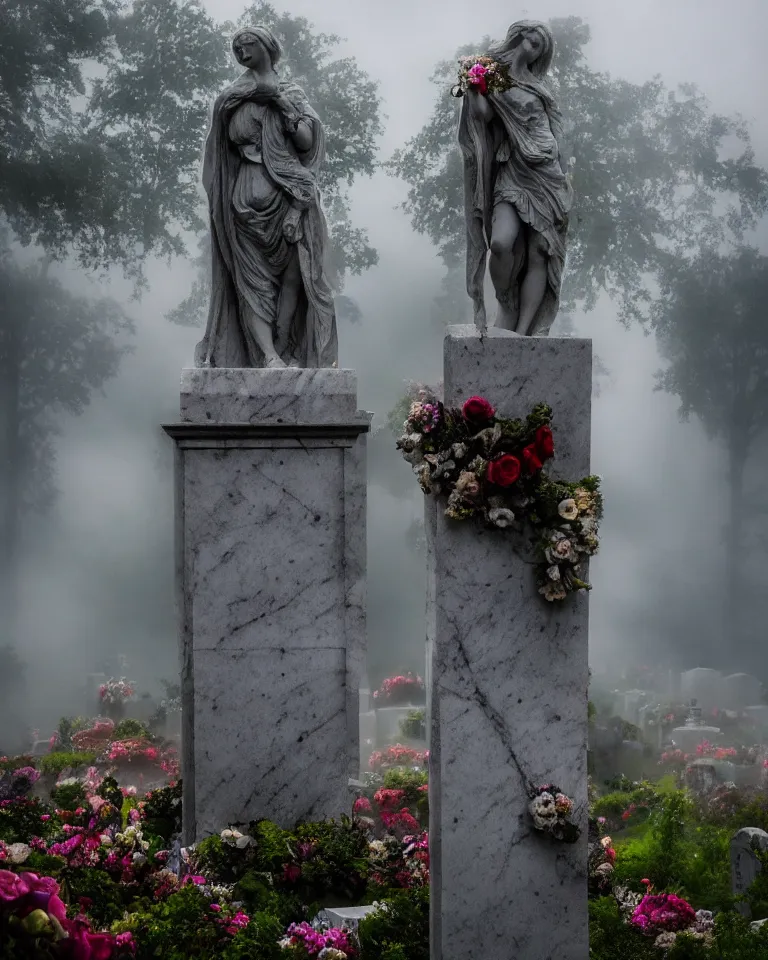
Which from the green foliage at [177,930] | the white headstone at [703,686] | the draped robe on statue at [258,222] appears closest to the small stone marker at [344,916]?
the green foliage at [177,930]

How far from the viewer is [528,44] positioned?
456cm

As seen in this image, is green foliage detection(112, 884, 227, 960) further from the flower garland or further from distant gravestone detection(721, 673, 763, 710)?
distant gravestone detection(721, 673, 763, 710)

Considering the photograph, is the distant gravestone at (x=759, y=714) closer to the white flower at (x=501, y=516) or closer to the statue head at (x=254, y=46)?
the statue head at (x=254, y=46)

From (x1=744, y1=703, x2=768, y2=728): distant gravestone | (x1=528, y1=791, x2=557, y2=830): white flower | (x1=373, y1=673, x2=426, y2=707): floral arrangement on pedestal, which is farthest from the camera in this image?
(x1=373, y1=673, x2=426, y2=707): floral arrangement on pedestal

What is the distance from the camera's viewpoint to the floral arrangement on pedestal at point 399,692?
11.9 meters

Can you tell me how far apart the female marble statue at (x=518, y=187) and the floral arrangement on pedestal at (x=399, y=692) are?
7882 mm

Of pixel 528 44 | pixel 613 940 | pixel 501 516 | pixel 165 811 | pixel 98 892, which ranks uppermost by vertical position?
pixel 528 44

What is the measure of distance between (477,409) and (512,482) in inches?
11.7

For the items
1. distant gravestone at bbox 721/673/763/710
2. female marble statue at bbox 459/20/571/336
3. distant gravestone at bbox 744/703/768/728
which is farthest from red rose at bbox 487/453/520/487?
distant gravestone at bbox 721/673/763/710

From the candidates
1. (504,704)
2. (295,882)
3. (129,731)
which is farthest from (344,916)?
(129,731)

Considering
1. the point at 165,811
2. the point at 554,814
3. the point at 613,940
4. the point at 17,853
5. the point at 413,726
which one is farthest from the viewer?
the point at 413,726

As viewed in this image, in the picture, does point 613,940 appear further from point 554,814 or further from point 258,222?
point 258,222

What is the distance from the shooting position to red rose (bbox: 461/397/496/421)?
161 inches

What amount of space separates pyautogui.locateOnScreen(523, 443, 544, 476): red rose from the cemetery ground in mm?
1507
